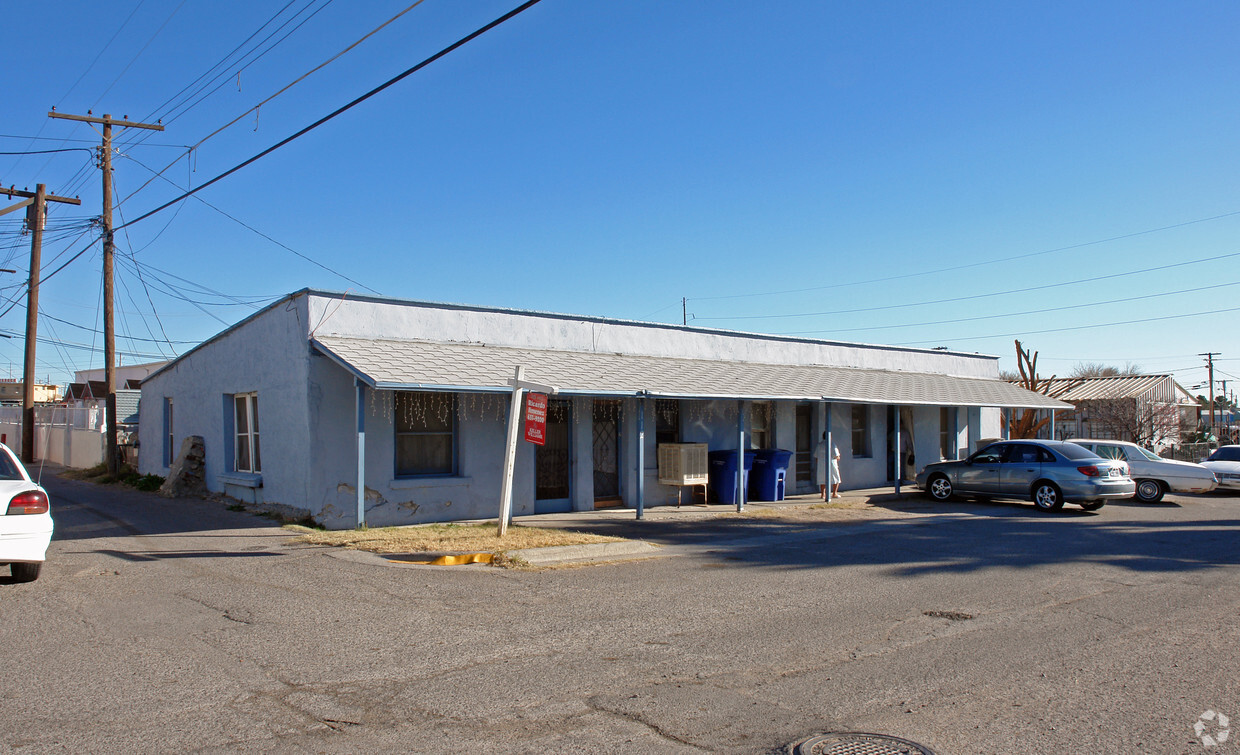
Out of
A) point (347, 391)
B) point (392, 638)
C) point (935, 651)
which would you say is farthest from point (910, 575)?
point (347, 391)

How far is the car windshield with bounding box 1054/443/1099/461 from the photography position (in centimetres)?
1727

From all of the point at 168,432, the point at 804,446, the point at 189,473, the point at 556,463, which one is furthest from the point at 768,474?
the point at 168,432

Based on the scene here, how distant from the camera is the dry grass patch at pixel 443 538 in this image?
11016 millimetres

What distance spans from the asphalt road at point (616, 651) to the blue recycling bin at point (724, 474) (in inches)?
243

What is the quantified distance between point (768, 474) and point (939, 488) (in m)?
4.31

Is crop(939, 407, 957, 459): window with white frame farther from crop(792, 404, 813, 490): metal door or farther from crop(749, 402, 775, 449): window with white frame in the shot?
crop(749, 402, 775, 449): window with white frame

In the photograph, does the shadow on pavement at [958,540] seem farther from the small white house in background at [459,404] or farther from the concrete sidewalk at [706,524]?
the small white house in background at [459,404]

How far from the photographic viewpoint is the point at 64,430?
28.7 m

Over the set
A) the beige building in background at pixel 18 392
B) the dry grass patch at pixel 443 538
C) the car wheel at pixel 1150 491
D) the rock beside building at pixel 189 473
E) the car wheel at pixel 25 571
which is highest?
the beige building in background at pixel 18 392

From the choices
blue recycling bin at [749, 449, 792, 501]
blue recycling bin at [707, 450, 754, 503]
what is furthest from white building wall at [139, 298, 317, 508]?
blue recycling bin at [749, 449, 792, 501]

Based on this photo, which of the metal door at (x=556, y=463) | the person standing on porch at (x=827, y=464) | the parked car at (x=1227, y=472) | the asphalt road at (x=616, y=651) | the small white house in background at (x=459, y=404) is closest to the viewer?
the asphalt road at (x=616, y=651)

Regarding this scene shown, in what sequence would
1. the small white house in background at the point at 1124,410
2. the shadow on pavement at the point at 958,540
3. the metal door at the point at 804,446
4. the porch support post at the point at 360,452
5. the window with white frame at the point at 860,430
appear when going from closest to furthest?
the shadow on pavement at the point at 958,540 < the porch support post at the point at 360,452 < the metal door at the point at 804,446 < the window with white frame at the point at 860,430 < the small white house in background at the point at 1124,410

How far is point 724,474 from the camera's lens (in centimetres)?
1780

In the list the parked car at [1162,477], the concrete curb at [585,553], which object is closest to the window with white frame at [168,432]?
the concrete curb at [585,553]
